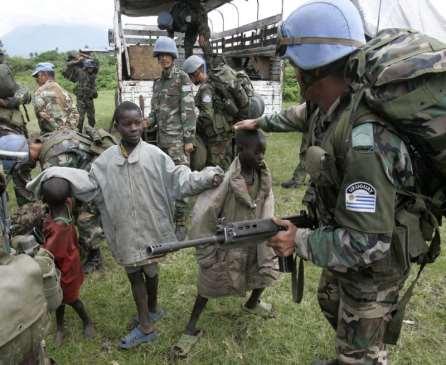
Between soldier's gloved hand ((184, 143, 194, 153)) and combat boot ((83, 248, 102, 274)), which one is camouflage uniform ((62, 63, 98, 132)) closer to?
soldier's gloved hand ((184, 143, 194, 153))

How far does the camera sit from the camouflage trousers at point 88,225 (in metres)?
3.52

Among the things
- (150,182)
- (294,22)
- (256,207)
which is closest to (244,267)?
(256,207)

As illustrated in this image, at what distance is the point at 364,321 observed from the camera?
1.99 metres

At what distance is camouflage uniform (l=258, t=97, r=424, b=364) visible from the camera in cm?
155

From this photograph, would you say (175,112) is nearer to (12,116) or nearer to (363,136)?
(12,116)

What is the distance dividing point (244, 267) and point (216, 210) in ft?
1.53

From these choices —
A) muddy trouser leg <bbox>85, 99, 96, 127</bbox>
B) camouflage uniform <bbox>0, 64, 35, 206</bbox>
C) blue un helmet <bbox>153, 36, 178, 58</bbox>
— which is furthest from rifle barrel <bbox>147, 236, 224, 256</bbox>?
muddy trouser leg <bbox>85, 99, 96, 127</bbox>

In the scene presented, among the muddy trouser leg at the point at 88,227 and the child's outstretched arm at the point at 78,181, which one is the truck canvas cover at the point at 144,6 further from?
the child's outstretched arm at the point at 78,181

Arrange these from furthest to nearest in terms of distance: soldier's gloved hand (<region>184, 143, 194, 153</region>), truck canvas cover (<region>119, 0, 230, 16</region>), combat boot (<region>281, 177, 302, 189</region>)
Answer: truck canvas cover (<region>119, 0, 230, 16</region>)
combat boot (<region>281, 177, 302, 189</region>)
soldier's gloved hand (<region>184, 143, 194, 153</region>)

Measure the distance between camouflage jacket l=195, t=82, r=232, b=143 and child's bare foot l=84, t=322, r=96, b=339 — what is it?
9.97 ft

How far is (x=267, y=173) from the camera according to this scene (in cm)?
280

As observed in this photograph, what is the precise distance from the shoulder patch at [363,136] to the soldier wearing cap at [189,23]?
727cm

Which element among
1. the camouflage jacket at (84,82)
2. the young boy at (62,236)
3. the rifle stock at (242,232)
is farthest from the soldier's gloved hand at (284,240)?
the camouflage jacket at (84,82)

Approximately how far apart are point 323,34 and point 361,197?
2.22ft
